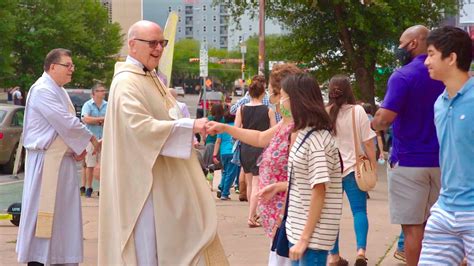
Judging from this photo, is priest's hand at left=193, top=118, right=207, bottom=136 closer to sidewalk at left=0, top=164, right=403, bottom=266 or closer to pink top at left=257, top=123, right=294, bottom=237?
pink top at left=257, top=123, right=294, bottom=237

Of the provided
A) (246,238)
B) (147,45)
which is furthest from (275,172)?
(246,238)

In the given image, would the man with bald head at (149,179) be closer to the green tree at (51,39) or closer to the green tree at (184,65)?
the green tree at (51,39)

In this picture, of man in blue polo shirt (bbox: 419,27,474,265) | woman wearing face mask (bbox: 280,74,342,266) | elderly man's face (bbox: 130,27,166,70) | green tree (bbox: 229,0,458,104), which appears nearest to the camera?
man in blue polo shirt (bbox: 419,27,474,265)

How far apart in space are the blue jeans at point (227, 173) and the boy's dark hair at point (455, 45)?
9.19 metres

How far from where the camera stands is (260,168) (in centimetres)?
620

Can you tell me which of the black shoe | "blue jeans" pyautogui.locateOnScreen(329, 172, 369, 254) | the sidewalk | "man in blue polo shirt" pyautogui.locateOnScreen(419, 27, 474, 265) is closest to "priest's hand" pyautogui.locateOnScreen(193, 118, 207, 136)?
"man in blue polo shirt" pyautogui.locateOnScreen(419, 27, 474, 265)

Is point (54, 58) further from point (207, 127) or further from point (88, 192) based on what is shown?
point (88, 192)

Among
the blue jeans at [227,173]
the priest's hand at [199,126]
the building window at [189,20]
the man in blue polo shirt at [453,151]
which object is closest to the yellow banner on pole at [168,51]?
the priest's hand at [199,126]

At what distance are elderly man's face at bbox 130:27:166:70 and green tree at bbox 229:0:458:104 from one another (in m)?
18.0

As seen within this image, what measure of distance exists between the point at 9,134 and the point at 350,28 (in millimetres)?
10791

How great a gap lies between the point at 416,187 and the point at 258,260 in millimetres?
2780

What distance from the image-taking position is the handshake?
5.69 metres

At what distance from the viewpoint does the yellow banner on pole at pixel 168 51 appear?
23.0ft

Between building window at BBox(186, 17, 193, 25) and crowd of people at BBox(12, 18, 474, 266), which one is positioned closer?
crowd of people at BBox(12, 18, 474, 266)
